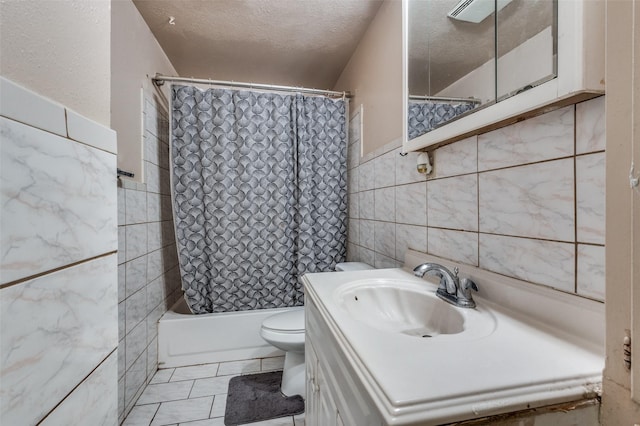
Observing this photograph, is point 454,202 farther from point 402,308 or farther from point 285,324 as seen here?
point 285,324

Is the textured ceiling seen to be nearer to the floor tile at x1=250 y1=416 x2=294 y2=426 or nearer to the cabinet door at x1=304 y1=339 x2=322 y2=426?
the cabinet door at x1=304 y1=339 x2=322 y2=426

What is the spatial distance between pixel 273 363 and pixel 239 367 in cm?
22

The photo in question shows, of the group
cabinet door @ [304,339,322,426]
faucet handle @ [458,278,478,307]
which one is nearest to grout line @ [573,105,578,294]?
faucet handle @ [458,278,478,307]

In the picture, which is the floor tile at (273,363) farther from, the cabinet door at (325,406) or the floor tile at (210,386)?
the cabinet door at (325,406)

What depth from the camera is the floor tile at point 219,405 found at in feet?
4.63

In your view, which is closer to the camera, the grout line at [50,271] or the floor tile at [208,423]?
the grout line at [50,271]

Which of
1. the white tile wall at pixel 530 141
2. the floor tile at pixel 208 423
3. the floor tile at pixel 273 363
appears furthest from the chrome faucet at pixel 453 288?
the floor tile at pixel 273 363

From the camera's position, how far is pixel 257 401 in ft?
4.93

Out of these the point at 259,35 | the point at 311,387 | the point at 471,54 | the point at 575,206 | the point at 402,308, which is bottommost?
the point at 311,387

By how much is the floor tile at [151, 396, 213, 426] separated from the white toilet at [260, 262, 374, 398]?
1.33 ft

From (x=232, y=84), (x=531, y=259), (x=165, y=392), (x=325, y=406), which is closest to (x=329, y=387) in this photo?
(x=325, y=406)

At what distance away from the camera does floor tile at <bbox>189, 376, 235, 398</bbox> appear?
5.17 ft

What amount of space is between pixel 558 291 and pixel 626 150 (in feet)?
1.37

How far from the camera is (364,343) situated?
56 cm
